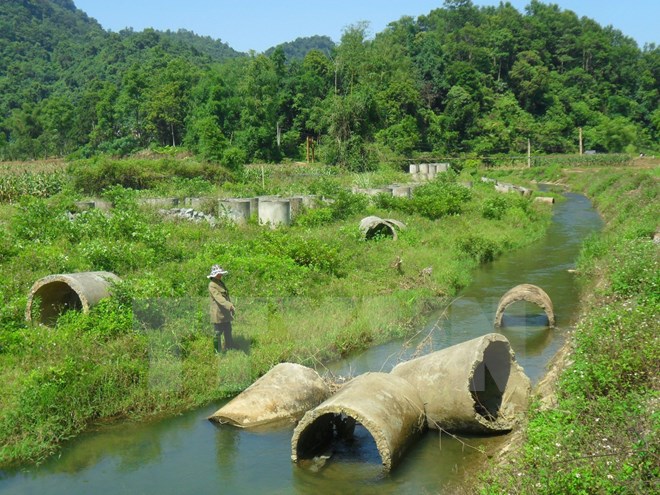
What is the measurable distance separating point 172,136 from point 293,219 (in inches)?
1762

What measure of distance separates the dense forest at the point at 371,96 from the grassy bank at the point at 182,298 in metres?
15.4

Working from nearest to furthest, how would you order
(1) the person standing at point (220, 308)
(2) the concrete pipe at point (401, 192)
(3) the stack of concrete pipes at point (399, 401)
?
(3) the stack of concrete pipes at point (399, 401) → (1) the person standing at point (220, 308) → (2) the concrete pipe at point (401, 192)

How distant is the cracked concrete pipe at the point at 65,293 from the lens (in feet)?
38.4

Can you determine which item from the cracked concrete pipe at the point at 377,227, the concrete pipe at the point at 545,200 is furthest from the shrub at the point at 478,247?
the concrete pipe at the point at 545,200

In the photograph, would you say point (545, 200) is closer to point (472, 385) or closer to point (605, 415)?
point (472, 385)

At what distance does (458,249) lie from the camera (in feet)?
68.8

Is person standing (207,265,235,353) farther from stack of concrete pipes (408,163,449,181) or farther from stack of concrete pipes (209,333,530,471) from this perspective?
stack of concrete pipes (408,163,449,181)

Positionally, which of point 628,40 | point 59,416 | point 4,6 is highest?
point 4,6

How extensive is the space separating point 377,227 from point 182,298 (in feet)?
32.4

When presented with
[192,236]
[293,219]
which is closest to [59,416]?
[192,236]

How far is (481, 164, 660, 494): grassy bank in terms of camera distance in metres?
6.15

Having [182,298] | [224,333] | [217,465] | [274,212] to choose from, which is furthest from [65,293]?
[274,212]

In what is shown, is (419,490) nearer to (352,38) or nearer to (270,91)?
(270,91)

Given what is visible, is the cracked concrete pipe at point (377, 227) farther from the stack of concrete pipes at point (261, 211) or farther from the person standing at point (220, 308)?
the person standing at point (220, 308)
